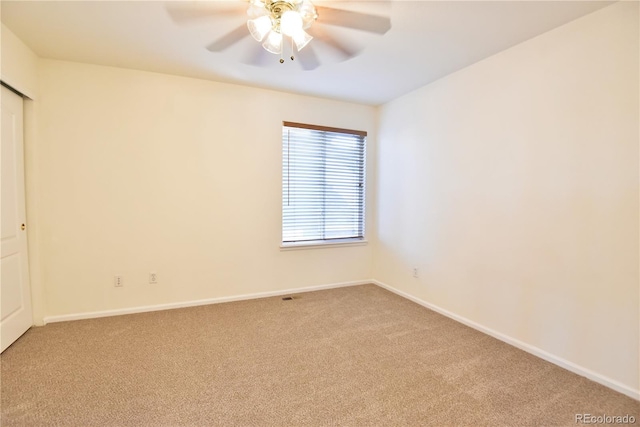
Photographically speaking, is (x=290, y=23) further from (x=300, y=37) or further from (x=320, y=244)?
(x=320, y=244)

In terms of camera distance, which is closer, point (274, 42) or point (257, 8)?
point (257, 8)

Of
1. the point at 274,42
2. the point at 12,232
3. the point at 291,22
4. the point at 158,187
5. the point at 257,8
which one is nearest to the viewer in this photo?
the point at 291,22

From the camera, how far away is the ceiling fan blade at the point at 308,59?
2479 millimetres

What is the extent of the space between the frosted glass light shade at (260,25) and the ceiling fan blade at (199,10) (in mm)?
300

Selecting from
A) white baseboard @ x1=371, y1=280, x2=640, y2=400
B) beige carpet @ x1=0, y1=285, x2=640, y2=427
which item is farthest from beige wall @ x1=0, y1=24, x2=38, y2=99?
white baseboard @ x1=371, y1=280, x2=640, y2=400

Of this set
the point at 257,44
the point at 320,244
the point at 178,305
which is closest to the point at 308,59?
the point at 257,44

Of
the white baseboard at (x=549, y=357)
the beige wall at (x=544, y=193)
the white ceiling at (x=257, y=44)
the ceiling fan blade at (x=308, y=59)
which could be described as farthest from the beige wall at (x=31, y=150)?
the white baseboard at (x=549, y=357)

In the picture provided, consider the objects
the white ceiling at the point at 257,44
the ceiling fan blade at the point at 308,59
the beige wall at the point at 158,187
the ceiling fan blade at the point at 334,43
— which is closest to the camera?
the white ceiling at the point at 257,44

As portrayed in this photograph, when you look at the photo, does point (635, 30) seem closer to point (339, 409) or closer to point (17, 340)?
point (339, 409)

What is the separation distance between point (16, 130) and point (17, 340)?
1780mm

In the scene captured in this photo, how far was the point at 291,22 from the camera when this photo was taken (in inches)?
65.9

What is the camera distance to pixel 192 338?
2.59 m

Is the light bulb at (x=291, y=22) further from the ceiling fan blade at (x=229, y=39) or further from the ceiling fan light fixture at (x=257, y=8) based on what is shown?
the ceiling fan blade at (x=229, y=39)

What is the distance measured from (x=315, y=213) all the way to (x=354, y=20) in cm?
237
